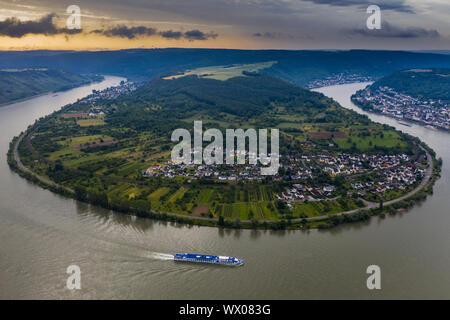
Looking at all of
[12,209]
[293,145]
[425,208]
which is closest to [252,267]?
[425,208]

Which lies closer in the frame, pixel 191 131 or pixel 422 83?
pixel 191 131

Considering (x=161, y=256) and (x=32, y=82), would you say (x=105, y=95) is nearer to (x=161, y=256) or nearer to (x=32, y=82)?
(x=32, y=82)

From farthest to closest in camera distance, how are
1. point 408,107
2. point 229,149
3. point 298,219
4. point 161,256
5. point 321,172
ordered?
point 408,107 → point 229,149 → point 321,172 → point 298,219 → point 161,256

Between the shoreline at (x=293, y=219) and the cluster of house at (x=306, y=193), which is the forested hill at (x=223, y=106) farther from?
the cluster of house at (x=306, y=193)

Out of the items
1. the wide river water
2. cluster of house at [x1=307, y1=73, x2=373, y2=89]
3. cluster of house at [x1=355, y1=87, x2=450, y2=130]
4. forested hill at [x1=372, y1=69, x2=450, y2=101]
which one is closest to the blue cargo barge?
the wide river water

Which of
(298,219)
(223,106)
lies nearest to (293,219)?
(298,219)

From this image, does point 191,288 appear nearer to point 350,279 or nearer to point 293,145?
point 350,279
